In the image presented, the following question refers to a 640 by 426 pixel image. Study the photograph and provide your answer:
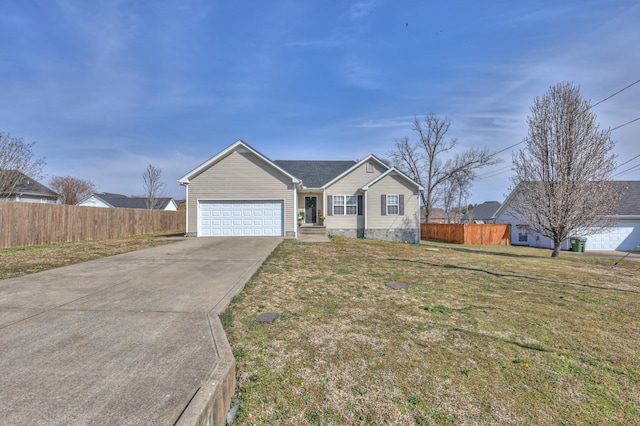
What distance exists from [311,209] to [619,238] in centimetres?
2180

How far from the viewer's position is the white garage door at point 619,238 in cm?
2034

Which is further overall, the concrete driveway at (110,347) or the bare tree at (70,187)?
the bare tree at (70,187)

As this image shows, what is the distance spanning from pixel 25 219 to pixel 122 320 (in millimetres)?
13400

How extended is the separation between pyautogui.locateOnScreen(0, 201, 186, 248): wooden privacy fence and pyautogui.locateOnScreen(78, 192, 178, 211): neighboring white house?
1932 cm

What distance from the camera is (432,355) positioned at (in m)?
3.23

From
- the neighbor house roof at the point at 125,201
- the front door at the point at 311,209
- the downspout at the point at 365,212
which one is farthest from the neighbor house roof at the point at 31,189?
the downspout at the point at 365,212

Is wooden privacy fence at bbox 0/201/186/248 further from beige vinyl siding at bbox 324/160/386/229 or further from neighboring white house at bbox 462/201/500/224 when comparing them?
neighboring white house at bbox 462/201/500/224

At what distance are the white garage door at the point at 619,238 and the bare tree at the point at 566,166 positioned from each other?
7.31 meters

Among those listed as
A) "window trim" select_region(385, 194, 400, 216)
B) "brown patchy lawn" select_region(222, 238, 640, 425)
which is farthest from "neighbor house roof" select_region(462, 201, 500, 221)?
"brown patchy lawn" select_region(222, 238, 640, 425)

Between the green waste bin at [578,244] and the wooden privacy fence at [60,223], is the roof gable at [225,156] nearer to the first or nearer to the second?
the wooden privacy fence at [60,223]

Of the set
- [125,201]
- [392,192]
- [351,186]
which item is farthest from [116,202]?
[392,192]

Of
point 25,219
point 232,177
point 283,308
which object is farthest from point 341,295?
point 25,219

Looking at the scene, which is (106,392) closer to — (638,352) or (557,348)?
(557,348)

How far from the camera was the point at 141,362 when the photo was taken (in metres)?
2.76
